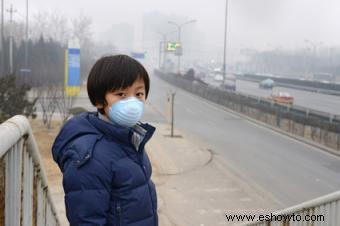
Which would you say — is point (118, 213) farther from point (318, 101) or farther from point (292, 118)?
point (318, 101)

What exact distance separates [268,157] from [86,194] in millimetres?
16927

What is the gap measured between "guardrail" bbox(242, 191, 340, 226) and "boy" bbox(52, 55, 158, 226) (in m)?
2.02

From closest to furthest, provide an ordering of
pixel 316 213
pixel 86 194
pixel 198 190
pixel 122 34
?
pixel 86 194
pixel 316 213
pixel 198 190
pixel 122 34

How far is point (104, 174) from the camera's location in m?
2.02

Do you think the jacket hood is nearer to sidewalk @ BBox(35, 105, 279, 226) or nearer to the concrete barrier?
sidewalk @ BBox(35, 105, 279, 226)

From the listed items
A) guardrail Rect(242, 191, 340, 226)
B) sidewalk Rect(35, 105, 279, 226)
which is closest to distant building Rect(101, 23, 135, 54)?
sidewalk Rect(35, 105, 279, 226)

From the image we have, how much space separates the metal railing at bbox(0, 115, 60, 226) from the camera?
1991 mm

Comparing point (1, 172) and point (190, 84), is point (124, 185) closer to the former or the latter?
point (1, 172)

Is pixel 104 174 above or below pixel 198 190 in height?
above

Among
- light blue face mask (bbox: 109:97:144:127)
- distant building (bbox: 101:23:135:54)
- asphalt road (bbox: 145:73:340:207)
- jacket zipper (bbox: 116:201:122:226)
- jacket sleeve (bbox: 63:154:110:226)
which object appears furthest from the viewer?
distant building (bbox: 101:23:135:54)

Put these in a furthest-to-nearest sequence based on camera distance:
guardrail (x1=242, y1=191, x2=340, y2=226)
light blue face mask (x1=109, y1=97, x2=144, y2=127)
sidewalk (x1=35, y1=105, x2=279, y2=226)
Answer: sidewalk (x1=35, y1=105, x2=279, y2=226)
guardrail (x1=242, y1=191, x2=340, y2=226)
light blue face mask (x1=109, y1=97, x2=144, y2=127)

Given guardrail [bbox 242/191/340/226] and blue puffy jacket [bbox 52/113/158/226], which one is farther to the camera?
guardrail [bbox 242/191/340/226]

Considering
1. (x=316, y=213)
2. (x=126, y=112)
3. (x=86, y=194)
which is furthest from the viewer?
(x=316, y=213)

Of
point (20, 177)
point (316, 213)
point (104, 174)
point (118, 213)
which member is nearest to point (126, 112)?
point (104, 174)
